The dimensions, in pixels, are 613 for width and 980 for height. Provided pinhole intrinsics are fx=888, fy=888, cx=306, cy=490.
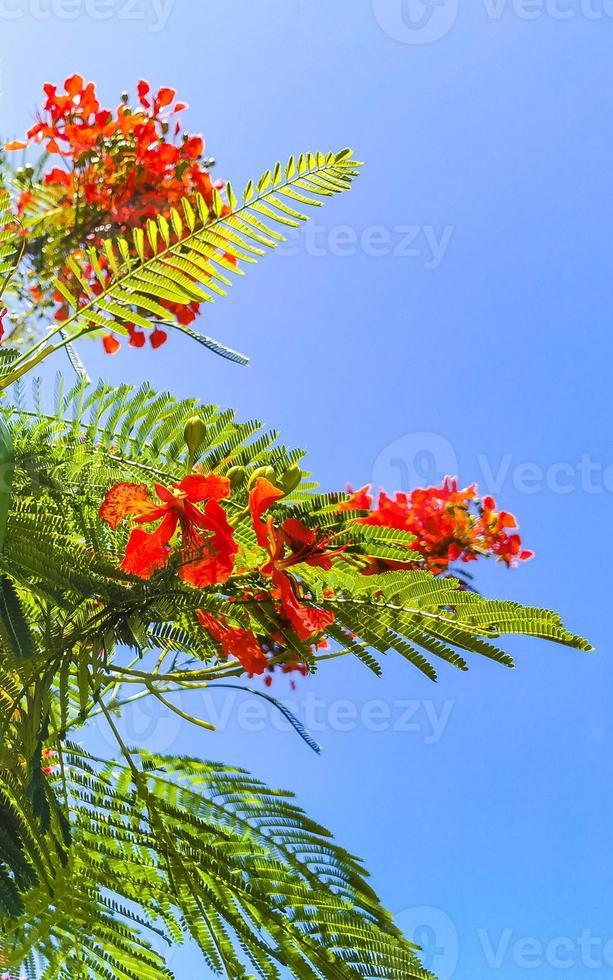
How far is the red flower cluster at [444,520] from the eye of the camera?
8.11ft

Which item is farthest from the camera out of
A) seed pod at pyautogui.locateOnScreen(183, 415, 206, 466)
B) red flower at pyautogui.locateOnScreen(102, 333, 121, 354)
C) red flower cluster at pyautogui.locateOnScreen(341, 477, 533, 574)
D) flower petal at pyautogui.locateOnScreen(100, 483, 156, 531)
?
red flower at pyautogui.locateOnScreen(102, 333, 121, 354)

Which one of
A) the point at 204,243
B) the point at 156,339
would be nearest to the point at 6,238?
the point at 204,243

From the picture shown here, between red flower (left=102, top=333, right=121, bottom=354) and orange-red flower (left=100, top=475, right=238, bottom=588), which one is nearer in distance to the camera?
orange-red flower (left=100, top=475, right=238, bottom=588)

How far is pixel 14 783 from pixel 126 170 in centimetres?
190

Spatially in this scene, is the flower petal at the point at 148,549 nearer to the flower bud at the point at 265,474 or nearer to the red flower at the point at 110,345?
the flower bud at the point at 265,474

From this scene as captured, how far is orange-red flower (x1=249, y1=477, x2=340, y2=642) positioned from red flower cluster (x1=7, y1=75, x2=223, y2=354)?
1.39m

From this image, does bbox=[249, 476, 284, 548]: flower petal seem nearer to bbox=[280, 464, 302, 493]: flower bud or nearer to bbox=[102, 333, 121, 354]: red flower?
bbox=[280, 464, 302, 493]: flower bud

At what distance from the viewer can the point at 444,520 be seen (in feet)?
8.20

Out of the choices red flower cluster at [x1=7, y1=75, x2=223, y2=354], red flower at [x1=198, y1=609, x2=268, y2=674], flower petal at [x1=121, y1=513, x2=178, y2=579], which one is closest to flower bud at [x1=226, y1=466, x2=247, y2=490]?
flower petal at [x1=121, y1=513, x2=178, y2=579]

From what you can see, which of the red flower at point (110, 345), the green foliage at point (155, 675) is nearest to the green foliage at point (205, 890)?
the green foliage at point (155, 675)

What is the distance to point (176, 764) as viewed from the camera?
2299 millimetres

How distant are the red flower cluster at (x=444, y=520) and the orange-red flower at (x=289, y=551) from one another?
819 millimetres

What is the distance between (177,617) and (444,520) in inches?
40.0

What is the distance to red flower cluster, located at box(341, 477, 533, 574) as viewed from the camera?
247 centimetres
